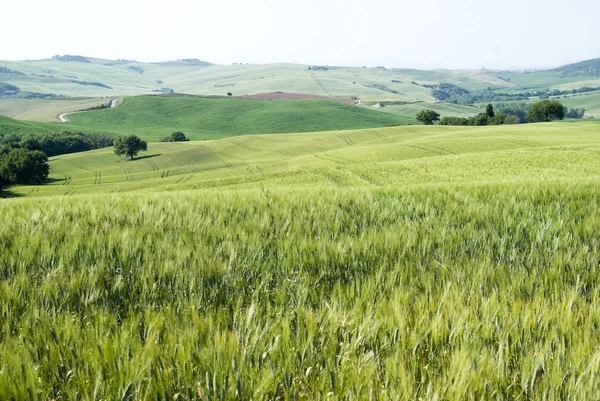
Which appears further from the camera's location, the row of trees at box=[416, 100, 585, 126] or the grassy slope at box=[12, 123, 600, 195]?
the row of trees at box=[416, 100, 585, 126]

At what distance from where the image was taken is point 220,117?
159250 millimetres

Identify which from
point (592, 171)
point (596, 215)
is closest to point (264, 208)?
point (596, 215)

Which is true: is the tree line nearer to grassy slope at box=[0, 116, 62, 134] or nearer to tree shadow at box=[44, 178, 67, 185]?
tree shadow at box=[44, 178, 67, 185]

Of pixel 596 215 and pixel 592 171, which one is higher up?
pixel 596 215

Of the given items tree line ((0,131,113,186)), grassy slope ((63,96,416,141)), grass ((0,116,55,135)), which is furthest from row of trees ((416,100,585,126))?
grass ((0,116,55,135))

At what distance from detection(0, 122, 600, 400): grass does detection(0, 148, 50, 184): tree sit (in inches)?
3491

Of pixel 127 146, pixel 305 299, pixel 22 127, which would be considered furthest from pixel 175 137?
pixel 305 299

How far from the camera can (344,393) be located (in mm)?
1315

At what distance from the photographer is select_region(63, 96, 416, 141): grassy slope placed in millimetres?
140750

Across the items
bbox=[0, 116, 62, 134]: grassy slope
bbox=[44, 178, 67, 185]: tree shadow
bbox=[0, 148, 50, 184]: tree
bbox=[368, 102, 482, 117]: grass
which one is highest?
bbox=[368, 102, 482, 117]: grass

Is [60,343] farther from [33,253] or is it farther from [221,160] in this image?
[221,160]

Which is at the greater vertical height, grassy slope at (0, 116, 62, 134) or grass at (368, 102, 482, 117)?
grass at (368, 102, 482, 117)

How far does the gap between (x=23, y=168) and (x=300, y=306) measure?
92086 mm

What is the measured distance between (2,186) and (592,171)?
89.7 m
